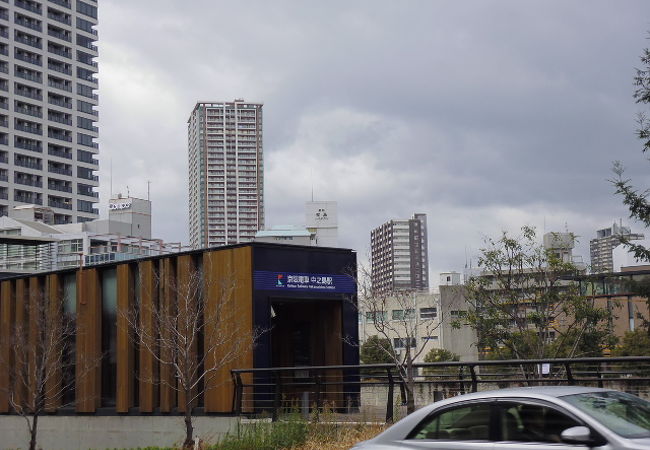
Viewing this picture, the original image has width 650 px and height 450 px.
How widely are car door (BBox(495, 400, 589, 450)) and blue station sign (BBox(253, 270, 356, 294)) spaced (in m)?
14.7

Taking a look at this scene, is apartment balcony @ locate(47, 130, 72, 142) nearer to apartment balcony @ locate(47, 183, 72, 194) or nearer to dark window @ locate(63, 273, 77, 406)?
apartment balcony @ locate(47, 183, 72, 194)

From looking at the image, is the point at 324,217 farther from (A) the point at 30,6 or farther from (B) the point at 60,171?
(A) the point at 30,6

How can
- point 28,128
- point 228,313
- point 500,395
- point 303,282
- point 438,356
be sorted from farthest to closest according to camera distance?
point 28,128 → point 438,356 → point 303,282 → point 228,313 → point 500,395

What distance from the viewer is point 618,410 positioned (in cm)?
838

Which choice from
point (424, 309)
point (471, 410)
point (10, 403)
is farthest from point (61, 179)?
point (471, 410)

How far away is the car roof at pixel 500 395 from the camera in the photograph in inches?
335

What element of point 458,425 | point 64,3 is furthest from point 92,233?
point 458,425

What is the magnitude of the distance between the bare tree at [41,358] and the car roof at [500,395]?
20.3 metres

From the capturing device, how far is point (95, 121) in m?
137

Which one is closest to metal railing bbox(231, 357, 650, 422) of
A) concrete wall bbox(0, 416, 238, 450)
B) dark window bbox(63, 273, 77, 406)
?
concrete wall bbox(0, 416, 238, 450)

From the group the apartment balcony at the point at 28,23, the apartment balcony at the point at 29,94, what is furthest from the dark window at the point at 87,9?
the apartment balcony at the point at 29,94

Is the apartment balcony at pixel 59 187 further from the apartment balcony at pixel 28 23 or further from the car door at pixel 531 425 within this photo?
the car door at pixel 531 425

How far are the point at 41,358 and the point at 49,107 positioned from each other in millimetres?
106479

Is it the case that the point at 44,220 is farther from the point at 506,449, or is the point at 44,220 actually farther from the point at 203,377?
the point at 506,449
